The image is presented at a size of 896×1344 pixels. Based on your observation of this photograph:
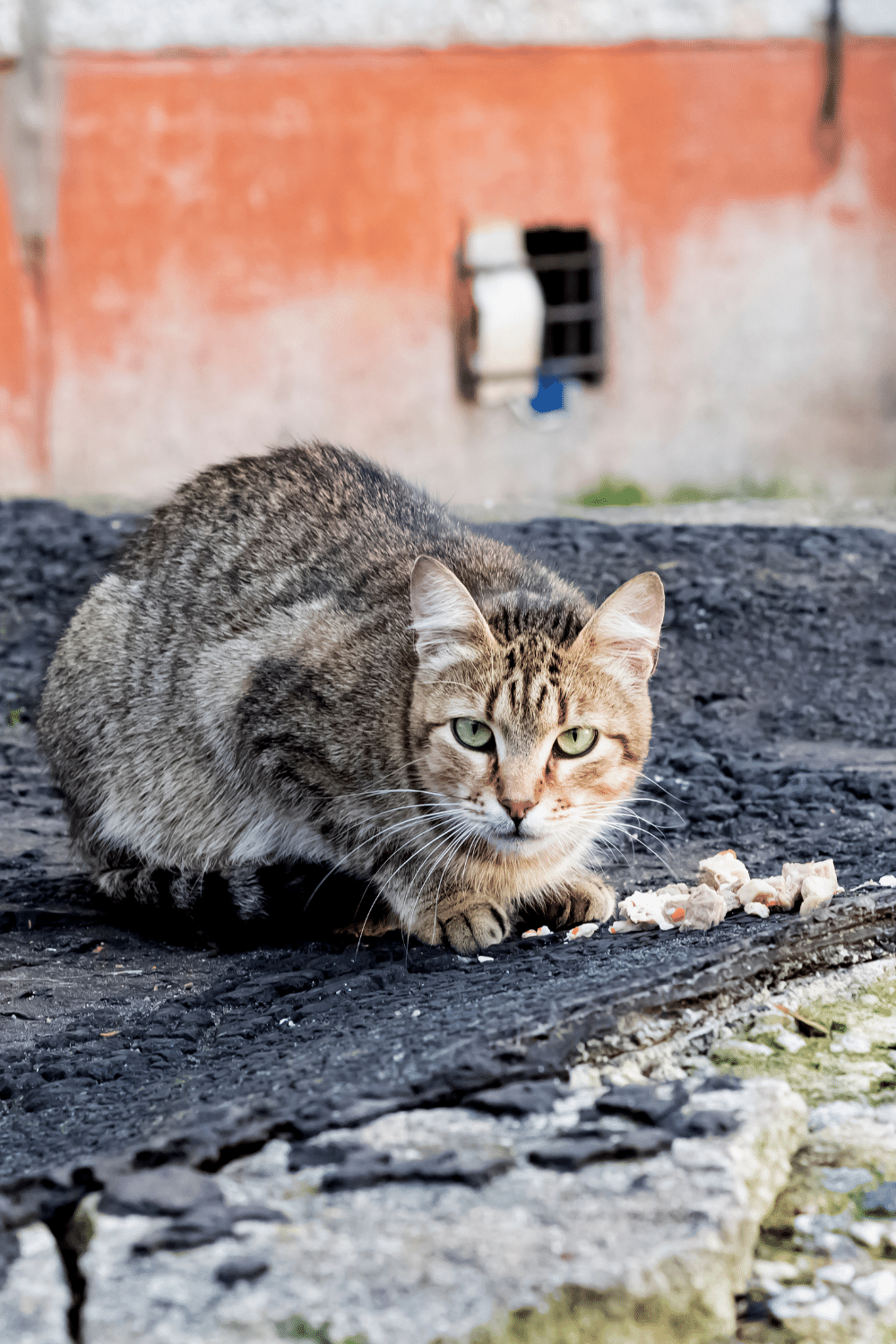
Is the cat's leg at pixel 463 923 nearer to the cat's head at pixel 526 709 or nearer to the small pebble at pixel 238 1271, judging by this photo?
the cat's head at pixel 526 709

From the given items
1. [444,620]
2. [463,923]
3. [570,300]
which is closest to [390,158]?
[570,300]

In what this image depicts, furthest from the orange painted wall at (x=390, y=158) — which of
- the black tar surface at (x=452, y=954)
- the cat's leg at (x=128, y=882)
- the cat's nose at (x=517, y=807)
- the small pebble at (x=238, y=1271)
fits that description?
the small pebble at (x=238, y=1271)

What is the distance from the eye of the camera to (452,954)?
3322mm

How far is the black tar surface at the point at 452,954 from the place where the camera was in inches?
95.3

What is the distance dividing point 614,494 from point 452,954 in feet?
25.6

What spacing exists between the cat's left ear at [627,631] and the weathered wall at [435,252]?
7.17 metres

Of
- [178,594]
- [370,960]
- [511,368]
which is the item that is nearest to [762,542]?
[178,594]

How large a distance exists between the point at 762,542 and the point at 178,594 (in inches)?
132

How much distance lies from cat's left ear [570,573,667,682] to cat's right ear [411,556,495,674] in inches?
8.8

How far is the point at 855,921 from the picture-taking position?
2.96 meters

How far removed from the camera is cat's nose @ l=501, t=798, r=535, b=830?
10.1 feet

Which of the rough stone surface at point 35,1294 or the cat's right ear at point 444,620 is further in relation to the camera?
the cat's right ear at point 444,620

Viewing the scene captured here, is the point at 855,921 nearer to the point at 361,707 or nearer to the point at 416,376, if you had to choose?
the point at 361,707

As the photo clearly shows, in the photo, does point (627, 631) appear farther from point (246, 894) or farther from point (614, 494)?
point (614, 494)
